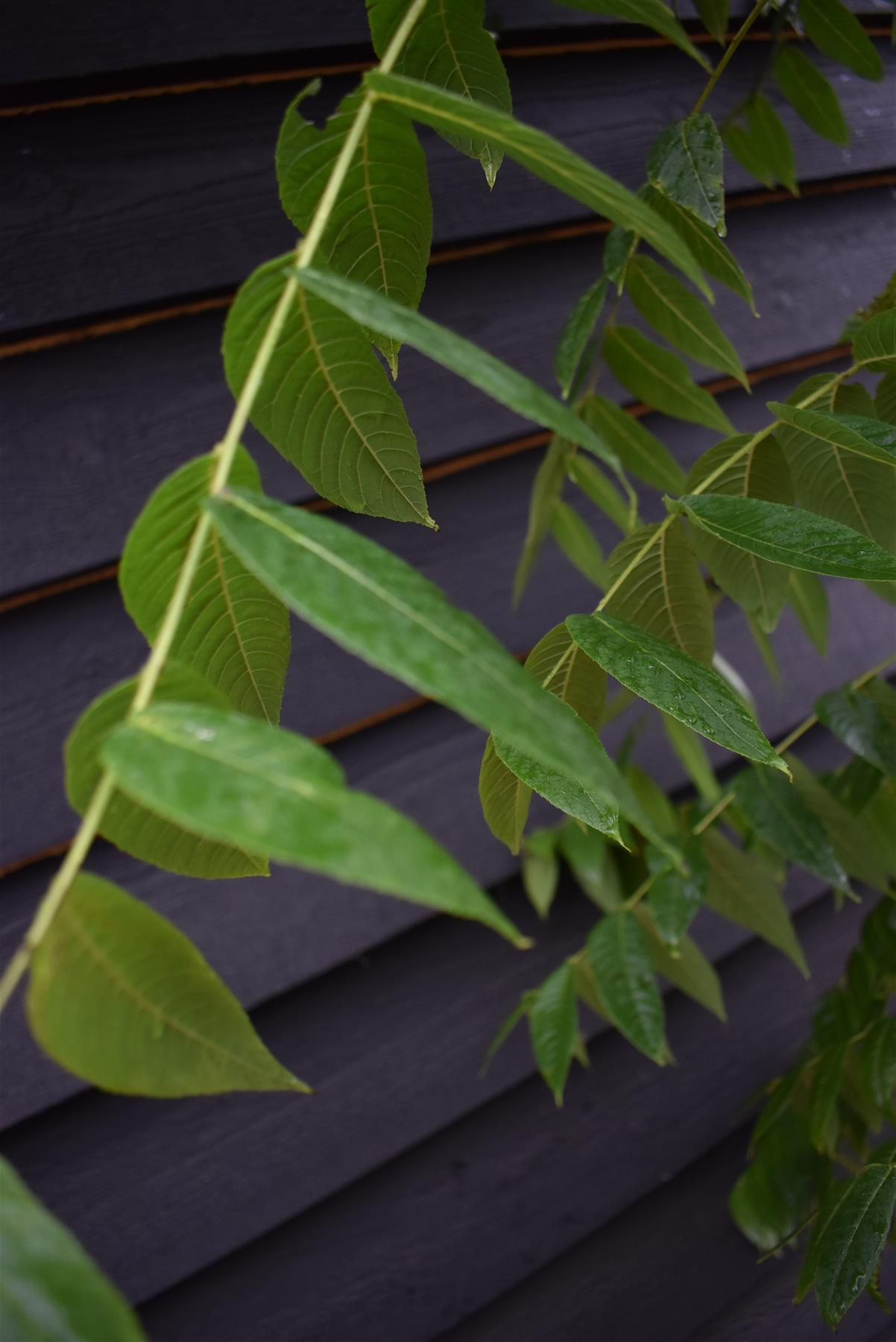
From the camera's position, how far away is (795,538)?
408 mm

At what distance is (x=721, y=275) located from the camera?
1.93ft

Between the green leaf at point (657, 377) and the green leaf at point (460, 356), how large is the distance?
16.7 inches

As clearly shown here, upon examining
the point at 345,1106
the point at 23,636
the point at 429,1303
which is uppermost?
the point at 23,636

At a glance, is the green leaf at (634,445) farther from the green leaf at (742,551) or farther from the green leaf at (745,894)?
the green leaf at (745,894)

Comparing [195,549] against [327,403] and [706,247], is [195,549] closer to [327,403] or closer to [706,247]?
[327,403]

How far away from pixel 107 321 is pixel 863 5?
102 centimetres

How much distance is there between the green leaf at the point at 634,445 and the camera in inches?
30.2

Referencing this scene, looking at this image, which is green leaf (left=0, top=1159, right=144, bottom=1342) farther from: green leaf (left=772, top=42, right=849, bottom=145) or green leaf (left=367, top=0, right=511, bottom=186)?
green leaf (left=772, top=42, right=849, bottom=145)

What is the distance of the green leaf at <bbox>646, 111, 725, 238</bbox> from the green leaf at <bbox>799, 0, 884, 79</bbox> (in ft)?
0.80

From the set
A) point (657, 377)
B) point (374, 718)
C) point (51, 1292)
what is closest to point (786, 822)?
point (657, 377)

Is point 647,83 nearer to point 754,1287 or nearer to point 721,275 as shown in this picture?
point 721,275

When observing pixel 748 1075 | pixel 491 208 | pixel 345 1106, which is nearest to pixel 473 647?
pixel 491 208

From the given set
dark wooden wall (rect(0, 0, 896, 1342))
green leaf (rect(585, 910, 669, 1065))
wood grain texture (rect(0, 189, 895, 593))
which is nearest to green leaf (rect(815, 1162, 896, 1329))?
green leaf (rect(585, 910, 669, 1065))

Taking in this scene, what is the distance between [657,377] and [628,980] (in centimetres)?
50
